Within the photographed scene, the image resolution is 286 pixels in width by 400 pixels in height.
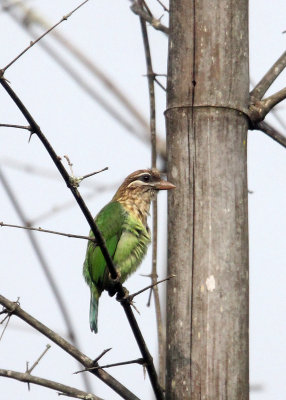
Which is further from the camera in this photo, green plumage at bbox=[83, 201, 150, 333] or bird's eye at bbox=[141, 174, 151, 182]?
bird's eye at bbox=[141, 174, 151, 182]

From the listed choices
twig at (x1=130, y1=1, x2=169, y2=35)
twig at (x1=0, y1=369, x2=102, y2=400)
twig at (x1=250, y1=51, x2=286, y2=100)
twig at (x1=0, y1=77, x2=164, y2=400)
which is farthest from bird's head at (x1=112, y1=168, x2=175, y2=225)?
twig at (x1=0, y1=369, x2=102, y2=400)

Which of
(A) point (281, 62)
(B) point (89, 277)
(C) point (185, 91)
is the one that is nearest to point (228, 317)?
(C) point (185, 91)

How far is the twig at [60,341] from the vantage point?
2.91 m

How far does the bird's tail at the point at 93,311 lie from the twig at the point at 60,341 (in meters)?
1.41

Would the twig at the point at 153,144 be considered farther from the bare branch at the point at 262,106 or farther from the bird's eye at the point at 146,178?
the bare branch at the point at 262,106

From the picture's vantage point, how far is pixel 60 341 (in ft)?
9.59

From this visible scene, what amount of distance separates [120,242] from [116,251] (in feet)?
0.26

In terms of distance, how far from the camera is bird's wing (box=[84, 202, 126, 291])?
14.6 feet

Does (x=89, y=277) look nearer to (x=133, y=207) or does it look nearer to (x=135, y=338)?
(x=133, y=207)

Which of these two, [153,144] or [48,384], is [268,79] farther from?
[48,384]

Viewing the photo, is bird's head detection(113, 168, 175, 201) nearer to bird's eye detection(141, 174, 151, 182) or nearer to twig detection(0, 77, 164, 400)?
bird's eye detection(141, 174, 151, 182)

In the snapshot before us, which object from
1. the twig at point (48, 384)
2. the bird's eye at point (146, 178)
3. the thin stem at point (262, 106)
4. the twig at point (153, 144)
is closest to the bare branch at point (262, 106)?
the thin stem at point (262, 106)

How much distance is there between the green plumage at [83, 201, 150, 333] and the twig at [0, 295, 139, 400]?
55.6 inches

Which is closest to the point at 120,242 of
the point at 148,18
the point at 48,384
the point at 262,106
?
the point at 148,18
